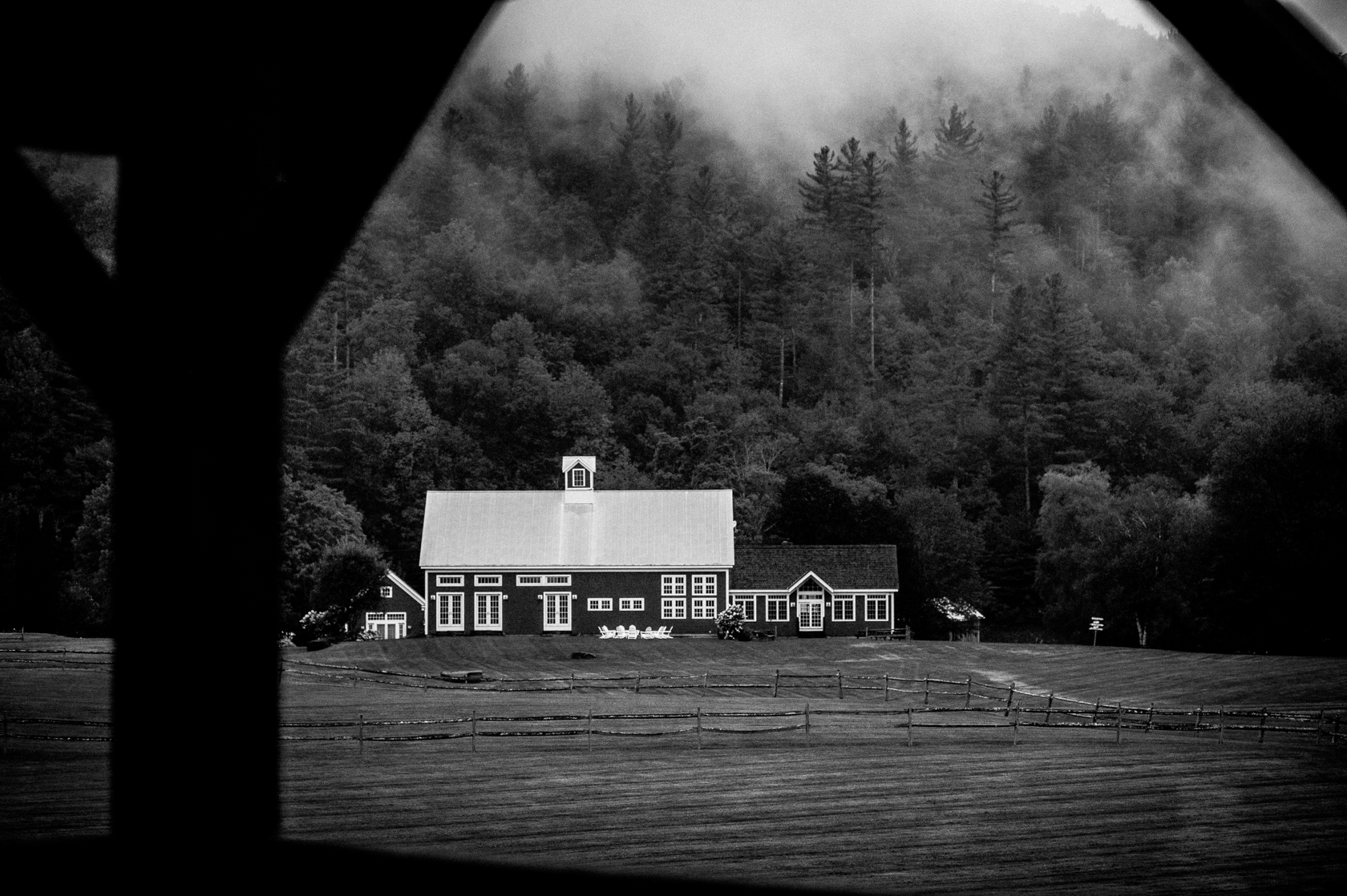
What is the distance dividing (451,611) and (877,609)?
17.0m

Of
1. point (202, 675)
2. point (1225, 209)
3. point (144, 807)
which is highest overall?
point (1225, 209)

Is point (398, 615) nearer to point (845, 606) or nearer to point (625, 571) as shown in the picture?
point (625, 571)

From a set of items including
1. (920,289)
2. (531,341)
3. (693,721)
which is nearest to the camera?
(693,721)

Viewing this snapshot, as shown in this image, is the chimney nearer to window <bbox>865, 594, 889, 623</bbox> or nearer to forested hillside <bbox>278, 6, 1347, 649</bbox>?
forested hillside <bbox>278, 6, 1347, 649</bbox>

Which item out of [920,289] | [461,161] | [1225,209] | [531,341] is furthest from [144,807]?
[1225,209]

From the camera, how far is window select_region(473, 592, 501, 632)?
5928 centimetres

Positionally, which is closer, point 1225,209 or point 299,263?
point 299,263

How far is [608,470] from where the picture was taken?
3324 inches

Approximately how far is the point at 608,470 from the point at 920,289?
69445 millimetres

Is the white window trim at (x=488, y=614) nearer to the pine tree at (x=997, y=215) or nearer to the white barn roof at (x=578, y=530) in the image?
the white barn roof at (x=578, y=530)

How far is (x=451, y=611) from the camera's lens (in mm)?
59812

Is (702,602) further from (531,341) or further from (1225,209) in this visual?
(1225,209)

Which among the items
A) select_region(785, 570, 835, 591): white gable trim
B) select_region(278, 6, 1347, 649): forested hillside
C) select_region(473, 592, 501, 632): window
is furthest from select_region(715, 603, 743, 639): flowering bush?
select_region(278, 6, 1347, 649): forested hillside

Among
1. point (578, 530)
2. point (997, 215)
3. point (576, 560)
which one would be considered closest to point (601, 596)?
point (576, 560)
